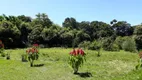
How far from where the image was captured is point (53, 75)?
16.5m

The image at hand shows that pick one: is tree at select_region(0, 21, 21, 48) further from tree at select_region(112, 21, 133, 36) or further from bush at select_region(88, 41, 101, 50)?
tree at select_region(112, 21, 133, 36)

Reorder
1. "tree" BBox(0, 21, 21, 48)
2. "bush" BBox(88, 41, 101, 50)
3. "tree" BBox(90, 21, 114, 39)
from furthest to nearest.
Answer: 1. "tree" BBox(90, 21, 114, 39)
2. "tree" BBox(0, 21, 21, 48)
3. "bush" BBox(88, 41, 101, 50)

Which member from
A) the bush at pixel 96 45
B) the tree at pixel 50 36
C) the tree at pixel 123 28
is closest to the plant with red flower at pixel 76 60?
the bush at pixel 96 45

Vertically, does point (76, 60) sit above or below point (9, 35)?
below

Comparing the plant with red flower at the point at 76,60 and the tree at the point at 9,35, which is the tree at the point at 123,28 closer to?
the tree at the point at 9,35

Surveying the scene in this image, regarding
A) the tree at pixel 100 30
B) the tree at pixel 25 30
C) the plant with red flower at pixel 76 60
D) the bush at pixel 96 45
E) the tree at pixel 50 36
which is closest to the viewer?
the plant with red flower at pixel 76 60

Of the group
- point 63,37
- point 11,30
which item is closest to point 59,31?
point 63,37

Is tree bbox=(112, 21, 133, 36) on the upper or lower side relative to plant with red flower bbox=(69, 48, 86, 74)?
upper

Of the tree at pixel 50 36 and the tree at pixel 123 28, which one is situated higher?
the tree at pixel 123 28

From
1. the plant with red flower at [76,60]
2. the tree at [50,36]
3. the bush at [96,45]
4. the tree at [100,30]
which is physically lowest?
the plant with red flower at [76,60]

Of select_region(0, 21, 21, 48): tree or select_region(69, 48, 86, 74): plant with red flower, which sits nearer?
select_region(69, 48, 86, 74): plant with red flower

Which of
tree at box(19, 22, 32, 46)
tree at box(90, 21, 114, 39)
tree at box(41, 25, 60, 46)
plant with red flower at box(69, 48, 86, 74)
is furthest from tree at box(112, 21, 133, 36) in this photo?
plant with red flower at box(69, 48, 86, 74)

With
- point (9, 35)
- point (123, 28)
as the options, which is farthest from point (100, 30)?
point (9, 35)

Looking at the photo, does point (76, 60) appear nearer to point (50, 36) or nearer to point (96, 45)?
point (96, 45)
